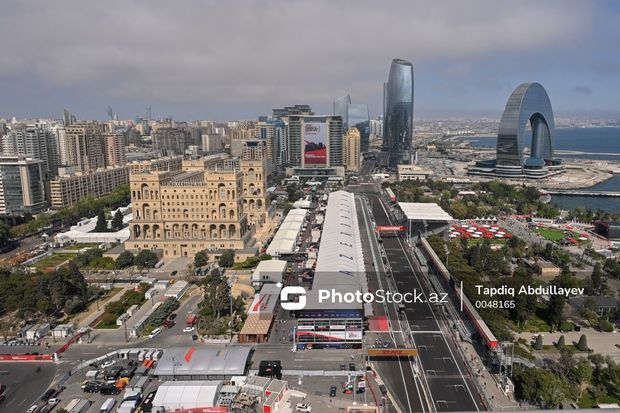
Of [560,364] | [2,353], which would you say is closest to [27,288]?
[2,353]

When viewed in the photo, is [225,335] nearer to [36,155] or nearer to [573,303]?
[573,303]

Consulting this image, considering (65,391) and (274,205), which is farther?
(274,205)

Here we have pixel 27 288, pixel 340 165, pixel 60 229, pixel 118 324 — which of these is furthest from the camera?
pixel 340 165

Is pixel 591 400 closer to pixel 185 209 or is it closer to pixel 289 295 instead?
pixel 289 295

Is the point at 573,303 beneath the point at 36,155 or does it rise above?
beneath

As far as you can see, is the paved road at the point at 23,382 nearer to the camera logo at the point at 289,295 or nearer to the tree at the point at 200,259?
the camera logo at the point at 289,295

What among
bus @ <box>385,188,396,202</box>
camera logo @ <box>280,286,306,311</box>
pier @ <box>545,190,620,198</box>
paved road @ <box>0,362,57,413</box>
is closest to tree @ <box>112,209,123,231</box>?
paved road @ <box>0,362,57,413</box>

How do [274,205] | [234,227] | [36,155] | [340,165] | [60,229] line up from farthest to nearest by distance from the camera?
[340,165], [36,155], [274,205], [60,229], [234,227]

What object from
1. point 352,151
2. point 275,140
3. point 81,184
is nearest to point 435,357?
point 81,184
